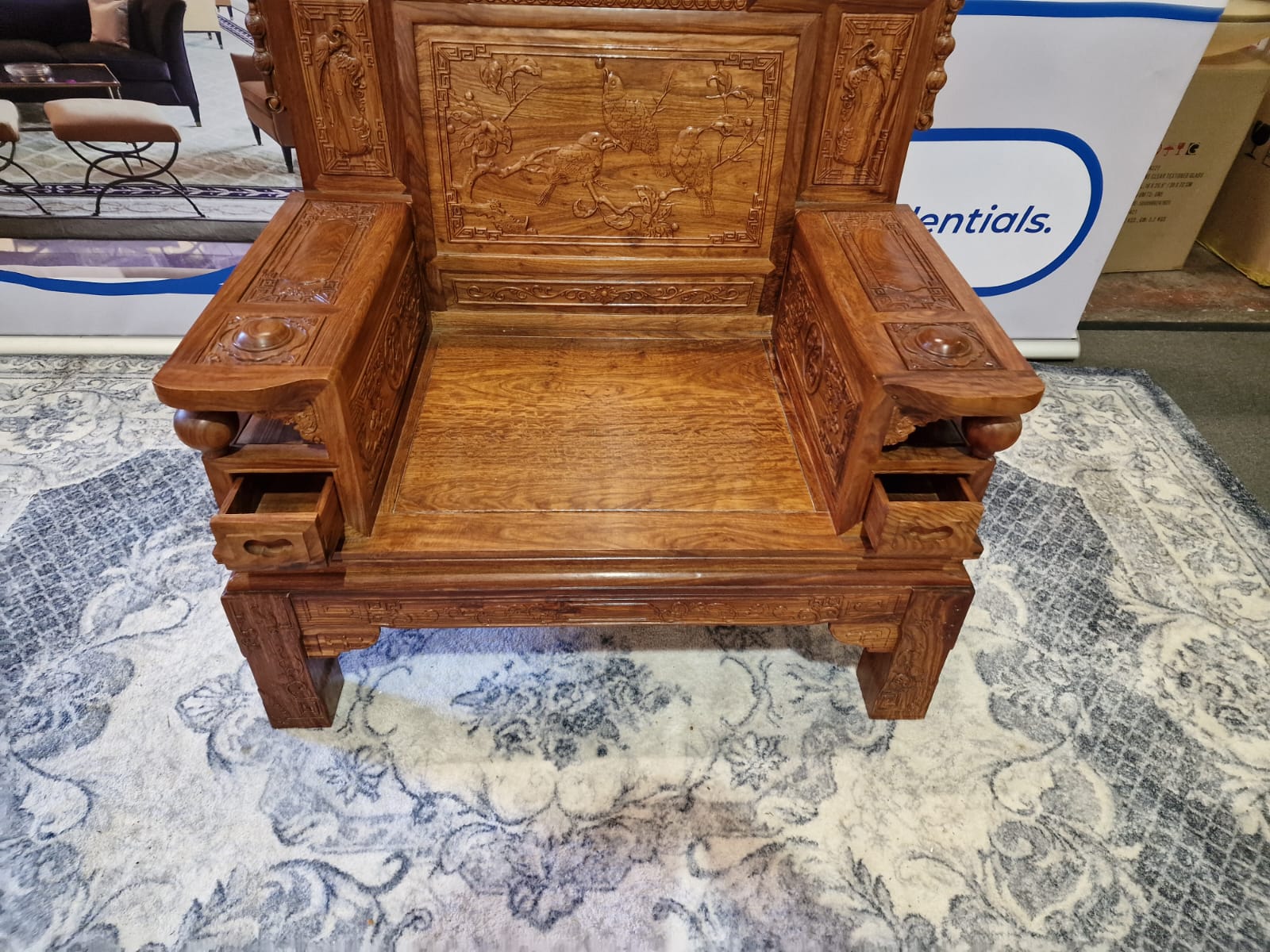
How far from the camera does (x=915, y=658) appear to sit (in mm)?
1455

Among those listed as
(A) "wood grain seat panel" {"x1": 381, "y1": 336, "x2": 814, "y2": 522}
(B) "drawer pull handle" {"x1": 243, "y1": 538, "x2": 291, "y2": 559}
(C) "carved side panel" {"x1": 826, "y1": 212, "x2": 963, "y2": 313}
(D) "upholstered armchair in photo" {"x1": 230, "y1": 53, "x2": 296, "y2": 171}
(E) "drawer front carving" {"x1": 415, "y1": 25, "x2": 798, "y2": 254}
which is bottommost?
(A) "wood grain seat panel" {"x1": 381, "y1": 336, "x2": 814, "y2": 522}

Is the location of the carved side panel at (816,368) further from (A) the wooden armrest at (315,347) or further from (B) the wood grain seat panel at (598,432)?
(A) the wooden armrest at (315,347)

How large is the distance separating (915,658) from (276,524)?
3.51 feet

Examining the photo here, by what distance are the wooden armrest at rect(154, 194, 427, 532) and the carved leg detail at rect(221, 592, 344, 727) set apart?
0.62ft

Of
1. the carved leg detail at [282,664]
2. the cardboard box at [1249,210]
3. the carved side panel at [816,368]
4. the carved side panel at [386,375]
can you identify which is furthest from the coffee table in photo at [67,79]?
the cardboard box at [1249,210]

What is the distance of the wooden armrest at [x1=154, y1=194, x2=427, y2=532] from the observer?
1.10 metres

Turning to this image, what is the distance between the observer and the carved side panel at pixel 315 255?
128cm

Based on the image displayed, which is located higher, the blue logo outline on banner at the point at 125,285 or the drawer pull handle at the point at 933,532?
the drawer pull handle at the point at 933,532

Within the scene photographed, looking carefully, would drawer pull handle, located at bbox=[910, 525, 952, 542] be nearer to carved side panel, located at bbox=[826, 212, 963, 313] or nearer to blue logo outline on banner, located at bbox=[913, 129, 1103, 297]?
carved side panel, located at bbox=[826, 212, 963, 313]

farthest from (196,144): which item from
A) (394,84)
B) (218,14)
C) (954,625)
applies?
(954,625)

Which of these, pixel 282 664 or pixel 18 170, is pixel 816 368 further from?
pixel 18 170

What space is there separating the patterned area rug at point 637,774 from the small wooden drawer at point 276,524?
0.46m

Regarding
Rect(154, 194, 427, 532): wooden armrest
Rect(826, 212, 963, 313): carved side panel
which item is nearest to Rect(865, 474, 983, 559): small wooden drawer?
Rect(826, 212, 963, 313): carved side panel

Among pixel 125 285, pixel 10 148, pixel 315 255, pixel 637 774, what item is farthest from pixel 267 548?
pixel 10 148
